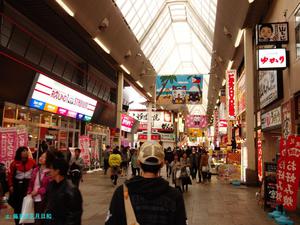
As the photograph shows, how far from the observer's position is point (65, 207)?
9.55ft

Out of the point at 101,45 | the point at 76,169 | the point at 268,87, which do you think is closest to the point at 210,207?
the point at 76,169

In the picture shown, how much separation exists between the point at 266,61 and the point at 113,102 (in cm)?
1520

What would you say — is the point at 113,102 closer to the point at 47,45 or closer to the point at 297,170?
the point at 47,45

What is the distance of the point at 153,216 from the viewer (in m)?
1.94

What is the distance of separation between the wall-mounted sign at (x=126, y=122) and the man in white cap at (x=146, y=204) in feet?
72.8

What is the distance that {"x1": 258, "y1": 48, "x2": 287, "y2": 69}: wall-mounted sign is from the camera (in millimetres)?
9734

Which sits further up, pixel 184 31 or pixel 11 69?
pixel 184 31

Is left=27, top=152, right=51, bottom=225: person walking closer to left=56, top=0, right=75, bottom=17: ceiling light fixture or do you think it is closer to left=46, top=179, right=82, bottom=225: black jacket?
left=46, top=179, right=82, bottom=225: black jacket

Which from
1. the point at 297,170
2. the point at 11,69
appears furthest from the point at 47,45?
the point at 297,170

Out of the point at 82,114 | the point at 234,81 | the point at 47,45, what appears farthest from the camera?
the point at 234,81

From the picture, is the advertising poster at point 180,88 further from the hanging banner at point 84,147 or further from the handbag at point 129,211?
the handbag at point 129,211

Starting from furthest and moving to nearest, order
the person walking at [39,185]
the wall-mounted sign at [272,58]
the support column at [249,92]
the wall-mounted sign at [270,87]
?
1. the support column at [249,92]
2. the wall-mounted sign at [270,87]
3. the wall-mounted sign at [272,58]
4. the person walking at [39,185]

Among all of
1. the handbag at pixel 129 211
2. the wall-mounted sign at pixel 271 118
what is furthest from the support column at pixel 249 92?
the handbag at pixel 129 211

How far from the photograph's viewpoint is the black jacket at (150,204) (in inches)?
76.6
